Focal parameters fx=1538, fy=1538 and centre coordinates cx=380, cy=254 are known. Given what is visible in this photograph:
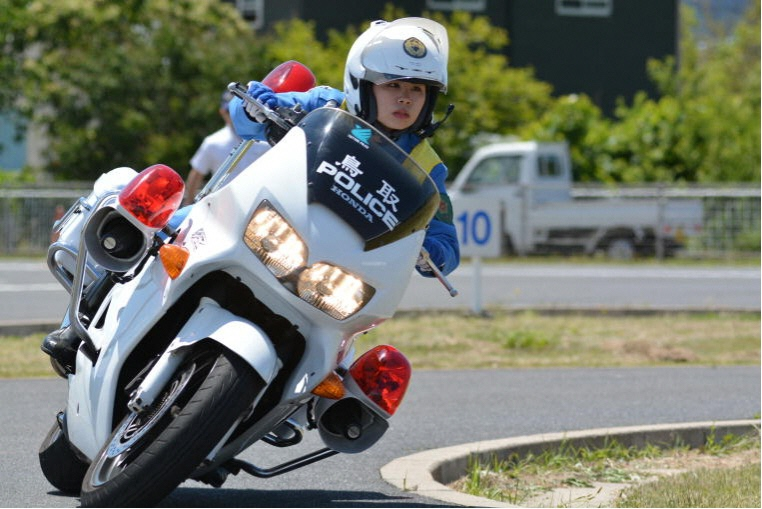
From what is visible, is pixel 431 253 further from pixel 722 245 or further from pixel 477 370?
pixel 722 245

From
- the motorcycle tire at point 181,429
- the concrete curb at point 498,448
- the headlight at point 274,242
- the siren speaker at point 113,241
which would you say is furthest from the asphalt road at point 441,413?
the headlight at point 274,242

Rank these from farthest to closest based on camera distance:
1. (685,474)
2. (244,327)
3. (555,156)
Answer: (555,156) < (685,474) < (244,327)

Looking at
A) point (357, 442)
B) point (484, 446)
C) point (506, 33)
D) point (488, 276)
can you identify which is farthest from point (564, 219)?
point (357, 442)

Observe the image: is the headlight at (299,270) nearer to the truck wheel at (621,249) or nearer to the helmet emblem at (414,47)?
the helmet emblem at (414,47)

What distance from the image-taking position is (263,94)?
18.3 ft

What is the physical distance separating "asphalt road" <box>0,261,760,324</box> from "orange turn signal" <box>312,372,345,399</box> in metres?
8.76

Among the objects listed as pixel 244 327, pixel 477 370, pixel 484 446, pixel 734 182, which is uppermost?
pixel 244 327

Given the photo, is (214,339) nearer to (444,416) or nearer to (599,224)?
(444,416)

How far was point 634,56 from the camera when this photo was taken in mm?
42656

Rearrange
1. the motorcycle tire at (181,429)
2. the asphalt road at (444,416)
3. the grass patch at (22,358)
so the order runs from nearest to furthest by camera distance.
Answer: the motorcycle tire at (181,429) → the asphalt road at (444,416) → the grass patch at (22,358)

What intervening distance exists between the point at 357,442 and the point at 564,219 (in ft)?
72.7

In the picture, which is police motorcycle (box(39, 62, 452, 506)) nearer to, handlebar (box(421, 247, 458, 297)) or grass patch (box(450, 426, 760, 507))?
handlebar (box(421, 247, 458, 297))

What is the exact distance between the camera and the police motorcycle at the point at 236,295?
4.87 metres

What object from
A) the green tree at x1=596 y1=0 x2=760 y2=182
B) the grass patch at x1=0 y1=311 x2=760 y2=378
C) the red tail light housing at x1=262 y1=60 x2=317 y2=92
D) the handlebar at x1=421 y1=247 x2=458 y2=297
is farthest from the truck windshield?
the handlebar at x1=421 y1=247 x2=458 y2=297
